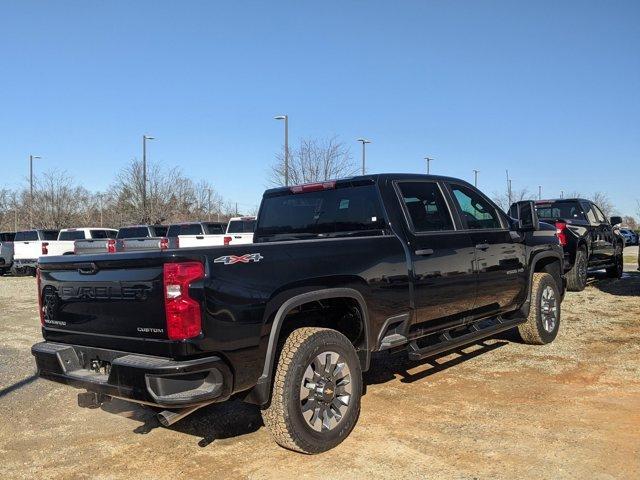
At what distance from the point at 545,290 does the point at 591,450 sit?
3220mm

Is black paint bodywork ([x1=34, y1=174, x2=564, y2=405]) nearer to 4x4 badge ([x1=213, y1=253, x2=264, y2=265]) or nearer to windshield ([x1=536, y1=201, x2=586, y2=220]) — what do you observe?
4x4 badge ([x1=213, y1=253, x2=264, y2=265])

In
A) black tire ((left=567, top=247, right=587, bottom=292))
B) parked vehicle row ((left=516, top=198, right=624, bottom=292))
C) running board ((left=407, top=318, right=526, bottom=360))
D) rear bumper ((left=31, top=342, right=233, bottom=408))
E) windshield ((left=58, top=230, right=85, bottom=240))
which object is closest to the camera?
rear bumper ((left=31, top=342, right=233, bottom=408))

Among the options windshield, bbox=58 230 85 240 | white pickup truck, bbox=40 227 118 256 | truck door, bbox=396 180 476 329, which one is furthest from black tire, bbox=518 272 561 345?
windshield, bbox=58 230 85 240

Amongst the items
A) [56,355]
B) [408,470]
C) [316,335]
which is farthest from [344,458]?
[56,355]

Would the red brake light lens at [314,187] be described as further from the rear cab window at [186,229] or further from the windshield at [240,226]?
the rear cab window at [186,229]

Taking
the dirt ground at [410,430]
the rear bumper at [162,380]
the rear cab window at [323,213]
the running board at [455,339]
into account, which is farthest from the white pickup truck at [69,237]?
the rear bumper at [162,380]

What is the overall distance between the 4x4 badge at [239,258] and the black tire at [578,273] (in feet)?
29.4

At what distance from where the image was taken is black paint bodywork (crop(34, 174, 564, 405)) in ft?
11.0

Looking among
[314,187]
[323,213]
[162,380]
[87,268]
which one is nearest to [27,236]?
[314,187]

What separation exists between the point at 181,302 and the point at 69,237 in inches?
758

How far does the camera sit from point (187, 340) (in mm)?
3236

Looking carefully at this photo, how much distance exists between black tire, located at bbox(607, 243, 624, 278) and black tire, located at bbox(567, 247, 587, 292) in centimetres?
225

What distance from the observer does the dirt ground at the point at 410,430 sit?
12.1 ft

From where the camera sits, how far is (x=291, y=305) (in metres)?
3.69
